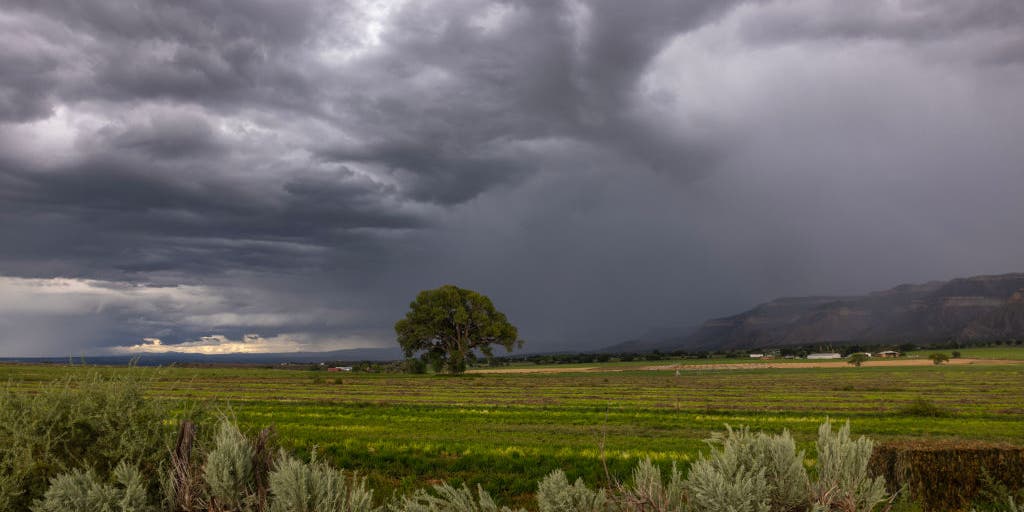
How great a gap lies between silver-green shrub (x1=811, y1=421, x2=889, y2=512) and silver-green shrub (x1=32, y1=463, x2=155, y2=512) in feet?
23.4

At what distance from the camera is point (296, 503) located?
6.34 meters

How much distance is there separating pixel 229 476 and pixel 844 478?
253 inches

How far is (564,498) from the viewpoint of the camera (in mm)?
5582

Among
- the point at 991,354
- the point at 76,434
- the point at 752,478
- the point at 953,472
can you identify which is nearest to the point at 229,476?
the point at 76,434

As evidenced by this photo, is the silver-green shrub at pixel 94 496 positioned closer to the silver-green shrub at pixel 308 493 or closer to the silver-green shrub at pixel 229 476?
the silver-green shrub at pixel 229 476

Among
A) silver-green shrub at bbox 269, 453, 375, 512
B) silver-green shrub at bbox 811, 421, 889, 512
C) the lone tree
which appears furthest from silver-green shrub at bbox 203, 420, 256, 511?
the lone tree

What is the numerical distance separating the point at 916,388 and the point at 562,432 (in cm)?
5185

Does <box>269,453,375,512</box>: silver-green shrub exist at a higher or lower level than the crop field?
higher

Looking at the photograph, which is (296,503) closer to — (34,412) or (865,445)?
(34,412)

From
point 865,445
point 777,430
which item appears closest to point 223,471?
point 865,445

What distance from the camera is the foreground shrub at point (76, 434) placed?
8117mm

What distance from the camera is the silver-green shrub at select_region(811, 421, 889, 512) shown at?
5598 millimetres

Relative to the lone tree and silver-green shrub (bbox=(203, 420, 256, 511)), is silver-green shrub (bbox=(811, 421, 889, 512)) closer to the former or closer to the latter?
silver-green shrub (bbox=(203, 420, 256, 511))

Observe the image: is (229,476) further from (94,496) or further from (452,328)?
(452,328)
